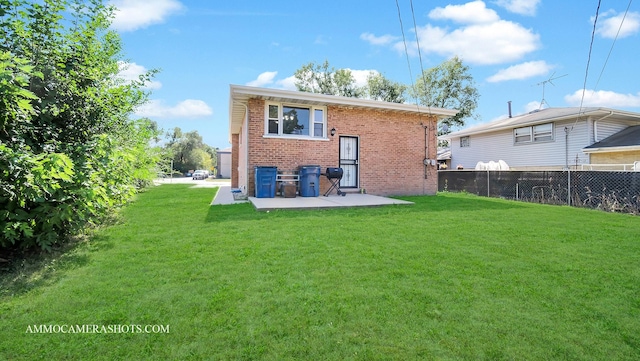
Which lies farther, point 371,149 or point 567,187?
point 371,149

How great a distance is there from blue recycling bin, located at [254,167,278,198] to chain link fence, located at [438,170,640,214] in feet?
28.6

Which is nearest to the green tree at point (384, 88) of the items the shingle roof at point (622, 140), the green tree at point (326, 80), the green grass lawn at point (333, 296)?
the green tree at point (326, 80)

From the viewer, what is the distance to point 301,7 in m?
7.80

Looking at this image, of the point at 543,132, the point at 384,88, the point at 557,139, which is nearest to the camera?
the point at 557,139

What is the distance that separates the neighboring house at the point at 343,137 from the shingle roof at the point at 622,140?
691cm

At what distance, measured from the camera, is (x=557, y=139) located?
14312 mm

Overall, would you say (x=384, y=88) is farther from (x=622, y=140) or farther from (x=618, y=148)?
(x=618, y=148)

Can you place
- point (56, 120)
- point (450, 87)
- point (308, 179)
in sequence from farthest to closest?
1. point (450, 87)
2. point (308, 179)
3. point (56, 120)

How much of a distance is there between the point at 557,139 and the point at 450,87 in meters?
13.4

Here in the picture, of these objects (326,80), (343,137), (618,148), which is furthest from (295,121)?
(326,80)

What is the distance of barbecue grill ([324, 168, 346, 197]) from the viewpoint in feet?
31.3

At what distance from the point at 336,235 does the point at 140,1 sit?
592 centimetres

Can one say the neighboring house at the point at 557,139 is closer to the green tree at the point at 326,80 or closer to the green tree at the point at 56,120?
the green tree at the point at 326,80

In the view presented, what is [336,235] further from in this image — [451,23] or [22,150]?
[451,23]
